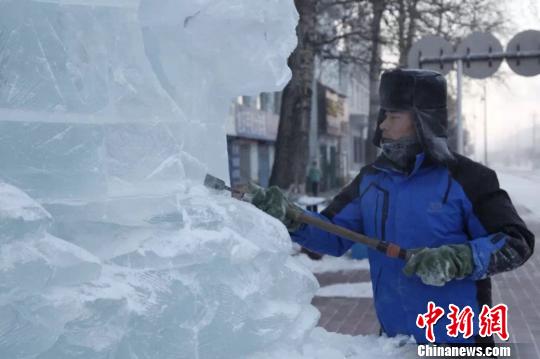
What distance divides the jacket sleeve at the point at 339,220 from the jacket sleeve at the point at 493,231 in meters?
0.43

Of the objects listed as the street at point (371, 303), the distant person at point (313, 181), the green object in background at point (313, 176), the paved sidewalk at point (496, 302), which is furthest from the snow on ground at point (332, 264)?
the green object in background at point (313, 176)

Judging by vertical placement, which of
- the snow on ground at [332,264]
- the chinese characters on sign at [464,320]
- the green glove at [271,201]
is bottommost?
the snow on ground at [332,264]

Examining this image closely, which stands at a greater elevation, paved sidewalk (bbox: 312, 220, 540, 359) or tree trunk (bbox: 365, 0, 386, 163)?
tree trunk (bbox: 365, 0, 386, 163)

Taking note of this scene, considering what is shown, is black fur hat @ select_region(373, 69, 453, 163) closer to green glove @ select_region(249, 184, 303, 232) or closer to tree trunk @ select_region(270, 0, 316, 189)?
green glove @ select_region(249, 184, 303, 232)

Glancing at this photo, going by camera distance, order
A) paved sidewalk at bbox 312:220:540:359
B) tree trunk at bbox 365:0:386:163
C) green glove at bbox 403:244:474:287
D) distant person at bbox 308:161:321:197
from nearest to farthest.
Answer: green glove at bbox 403:244:474:287 → paved sidewalk at bbox 312:220:540:359 → tree trunk at bbox 365:0:386:163 → distant person at bbox 308:161:321:197

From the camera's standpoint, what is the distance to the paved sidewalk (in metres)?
5.33

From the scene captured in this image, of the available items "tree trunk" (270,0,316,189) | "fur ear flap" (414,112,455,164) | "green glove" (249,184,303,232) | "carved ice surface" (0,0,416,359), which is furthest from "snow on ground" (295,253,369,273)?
"carved ice surface" (0,0,416,359)

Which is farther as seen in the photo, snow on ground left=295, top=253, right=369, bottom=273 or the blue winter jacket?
snow on ground left=295, top=253, right=369, bottom=273

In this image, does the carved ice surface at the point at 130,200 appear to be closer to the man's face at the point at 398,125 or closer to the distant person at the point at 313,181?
the man's face at the point at 398,125

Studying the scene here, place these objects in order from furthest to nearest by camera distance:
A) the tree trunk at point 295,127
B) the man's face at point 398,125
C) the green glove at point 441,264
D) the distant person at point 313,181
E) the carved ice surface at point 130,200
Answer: the distant person at point 313,181 → the tree trunk at point 295,127 → the man's face at point 398,125 → the green glove at point 441,264 → the carved ice surface at point 130,200

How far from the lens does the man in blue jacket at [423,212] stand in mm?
2211

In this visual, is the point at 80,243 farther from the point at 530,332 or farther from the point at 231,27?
the point at 530,332

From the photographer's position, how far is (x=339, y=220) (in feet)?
8.43

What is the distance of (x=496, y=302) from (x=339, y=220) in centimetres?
433
